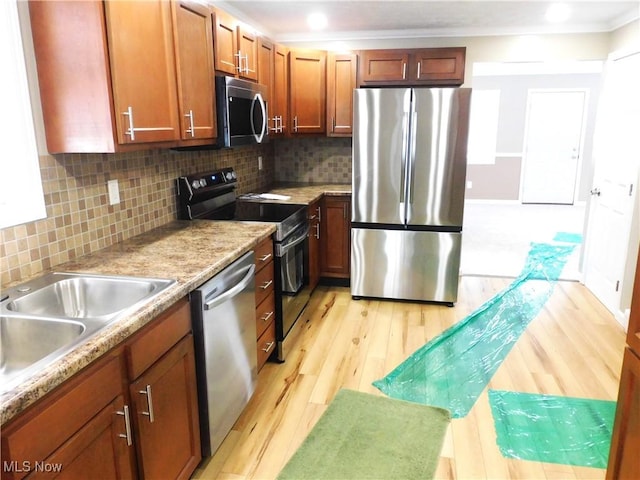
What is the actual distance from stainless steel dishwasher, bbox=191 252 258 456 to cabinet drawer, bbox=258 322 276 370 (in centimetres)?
20

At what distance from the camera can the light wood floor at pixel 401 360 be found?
205cm

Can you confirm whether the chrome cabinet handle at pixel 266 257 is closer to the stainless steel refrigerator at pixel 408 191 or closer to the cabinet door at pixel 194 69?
the cabinet door at pixel 194 69

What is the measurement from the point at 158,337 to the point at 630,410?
1.51 metres

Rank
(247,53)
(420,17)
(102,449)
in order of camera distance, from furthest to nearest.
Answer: (420,17)
(247,53)
(102,449)

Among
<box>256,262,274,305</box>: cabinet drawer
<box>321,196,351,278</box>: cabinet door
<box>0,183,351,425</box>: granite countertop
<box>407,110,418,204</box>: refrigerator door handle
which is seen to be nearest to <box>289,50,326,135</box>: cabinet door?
<box>321,196,351,278</box>: cabinet door

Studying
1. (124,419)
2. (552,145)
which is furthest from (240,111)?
(552,145)

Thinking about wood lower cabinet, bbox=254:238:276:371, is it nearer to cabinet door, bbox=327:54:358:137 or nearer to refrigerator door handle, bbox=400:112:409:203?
refrigerator door handle, bbox=400:112:409:203

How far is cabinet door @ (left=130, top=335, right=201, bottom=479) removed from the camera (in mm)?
1485

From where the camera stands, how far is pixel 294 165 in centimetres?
469

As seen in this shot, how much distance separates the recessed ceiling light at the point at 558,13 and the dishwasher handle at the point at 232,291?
9.50 feet

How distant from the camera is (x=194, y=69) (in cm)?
234

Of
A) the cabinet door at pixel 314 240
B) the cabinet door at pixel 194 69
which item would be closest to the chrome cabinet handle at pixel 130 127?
the cabinet door at pixel 194 69

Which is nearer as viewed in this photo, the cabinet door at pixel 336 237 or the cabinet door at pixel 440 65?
the cabinet door at pixel 440 65

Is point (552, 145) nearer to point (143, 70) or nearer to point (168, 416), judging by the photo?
point (143, 70)
